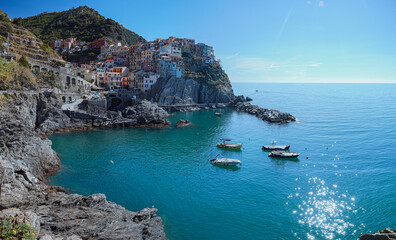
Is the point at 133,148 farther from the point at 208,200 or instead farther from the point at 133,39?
the point at 133,39

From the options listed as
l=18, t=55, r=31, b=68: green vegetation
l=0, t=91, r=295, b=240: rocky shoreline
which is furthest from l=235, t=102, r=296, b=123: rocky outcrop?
l=18, t=55, r=31, b=68: green vegetation

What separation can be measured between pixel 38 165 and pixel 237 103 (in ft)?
298

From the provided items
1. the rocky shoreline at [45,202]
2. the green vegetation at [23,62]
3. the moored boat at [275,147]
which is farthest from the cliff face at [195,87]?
the moored boat at [275,147]

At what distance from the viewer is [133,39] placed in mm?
160625

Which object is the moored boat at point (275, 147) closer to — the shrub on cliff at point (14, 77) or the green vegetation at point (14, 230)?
the green vegetation at point (14, 230)

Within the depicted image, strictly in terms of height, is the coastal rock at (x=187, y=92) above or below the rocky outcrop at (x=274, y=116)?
above

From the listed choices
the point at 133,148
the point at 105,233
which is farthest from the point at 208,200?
the point at 133,148

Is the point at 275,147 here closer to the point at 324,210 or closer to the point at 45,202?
the point at 324,210

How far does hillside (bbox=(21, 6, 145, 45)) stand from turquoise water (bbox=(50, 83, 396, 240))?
104107 mm

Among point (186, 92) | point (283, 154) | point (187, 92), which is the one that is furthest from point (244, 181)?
point (187, 92)

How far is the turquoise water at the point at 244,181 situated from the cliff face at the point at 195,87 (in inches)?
1503

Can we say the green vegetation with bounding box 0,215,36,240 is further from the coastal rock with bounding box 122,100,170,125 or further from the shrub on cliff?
the coastal rock with bounding box 122,100,170,125

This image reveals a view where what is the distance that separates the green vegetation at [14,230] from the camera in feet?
40.8

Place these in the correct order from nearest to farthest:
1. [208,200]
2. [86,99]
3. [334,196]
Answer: [208,200] → [334,196] → [86,99]
